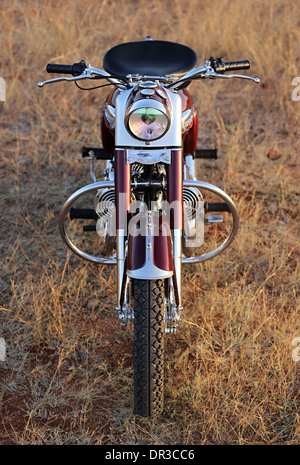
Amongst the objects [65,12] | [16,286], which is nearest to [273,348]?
[16,286]

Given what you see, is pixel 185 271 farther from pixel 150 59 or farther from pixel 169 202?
pixel 150 59

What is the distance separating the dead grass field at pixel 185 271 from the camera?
112 inches

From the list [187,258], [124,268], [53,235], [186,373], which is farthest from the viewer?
[53,235]

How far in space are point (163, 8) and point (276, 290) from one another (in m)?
5.14

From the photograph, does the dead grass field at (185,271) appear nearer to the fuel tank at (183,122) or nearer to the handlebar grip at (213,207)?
the handlebar grip at (213,207)

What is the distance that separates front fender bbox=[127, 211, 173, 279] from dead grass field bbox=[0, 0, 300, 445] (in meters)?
0.71

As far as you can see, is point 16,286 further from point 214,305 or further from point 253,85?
point 253,85

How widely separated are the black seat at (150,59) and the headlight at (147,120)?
794 mm

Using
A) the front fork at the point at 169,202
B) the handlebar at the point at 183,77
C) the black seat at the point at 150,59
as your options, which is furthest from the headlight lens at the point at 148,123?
the black seat at the point at 150,59

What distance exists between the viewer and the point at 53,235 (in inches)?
167

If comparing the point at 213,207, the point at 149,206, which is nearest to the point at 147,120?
the point at 149,206

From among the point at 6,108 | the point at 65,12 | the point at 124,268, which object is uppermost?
the point at 65,12

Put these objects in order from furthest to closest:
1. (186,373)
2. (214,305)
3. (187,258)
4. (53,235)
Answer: (53,235)
(214,305)
(187,258)
(186,373)

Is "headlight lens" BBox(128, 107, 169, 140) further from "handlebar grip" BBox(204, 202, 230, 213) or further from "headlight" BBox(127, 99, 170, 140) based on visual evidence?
"handlebar grip" BBox(204, 202, 230, 213)
